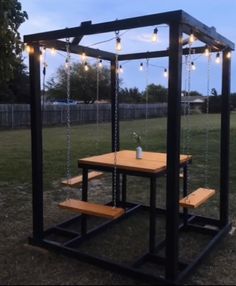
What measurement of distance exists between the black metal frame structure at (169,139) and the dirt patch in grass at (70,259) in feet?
0.32

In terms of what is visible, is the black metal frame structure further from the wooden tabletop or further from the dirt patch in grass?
the wooden tabletop

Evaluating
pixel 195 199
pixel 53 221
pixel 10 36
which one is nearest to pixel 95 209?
pixel 195 199

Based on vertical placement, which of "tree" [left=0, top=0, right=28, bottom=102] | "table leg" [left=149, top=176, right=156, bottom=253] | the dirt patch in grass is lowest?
the dirt patch in grass

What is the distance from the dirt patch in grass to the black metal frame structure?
98 millimetres

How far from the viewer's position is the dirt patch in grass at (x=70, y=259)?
3.58 metres

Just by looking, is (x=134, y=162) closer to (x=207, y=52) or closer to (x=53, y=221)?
(x=53, y=221)

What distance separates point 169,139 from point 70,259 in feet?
5.13

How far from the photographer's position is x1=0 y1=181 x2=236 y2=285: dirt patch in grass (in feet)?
11.7

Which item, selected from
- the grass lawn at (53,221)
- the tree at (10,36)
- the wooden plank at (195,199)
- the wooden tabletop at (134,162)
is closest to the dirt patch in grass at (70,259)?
the grass lawn at (53,221)

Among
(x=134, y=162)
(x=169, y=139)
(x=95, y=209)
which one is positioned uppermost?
(x=169, y=139)

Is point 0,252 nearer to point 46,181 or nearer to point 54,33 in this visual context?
point 54,33

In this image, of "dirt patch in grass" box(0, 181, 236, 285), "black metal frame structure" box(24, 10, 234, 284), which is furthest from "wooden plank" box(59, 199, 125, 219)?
"dirt patch in grass" box(0, 181, 236, 285)

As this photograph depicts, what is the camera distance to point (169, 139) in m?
3.42

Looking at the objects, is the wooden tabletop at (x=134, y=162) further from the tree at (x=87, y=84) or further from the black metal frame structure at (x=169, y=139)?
the tree at (x=87, y=84)
